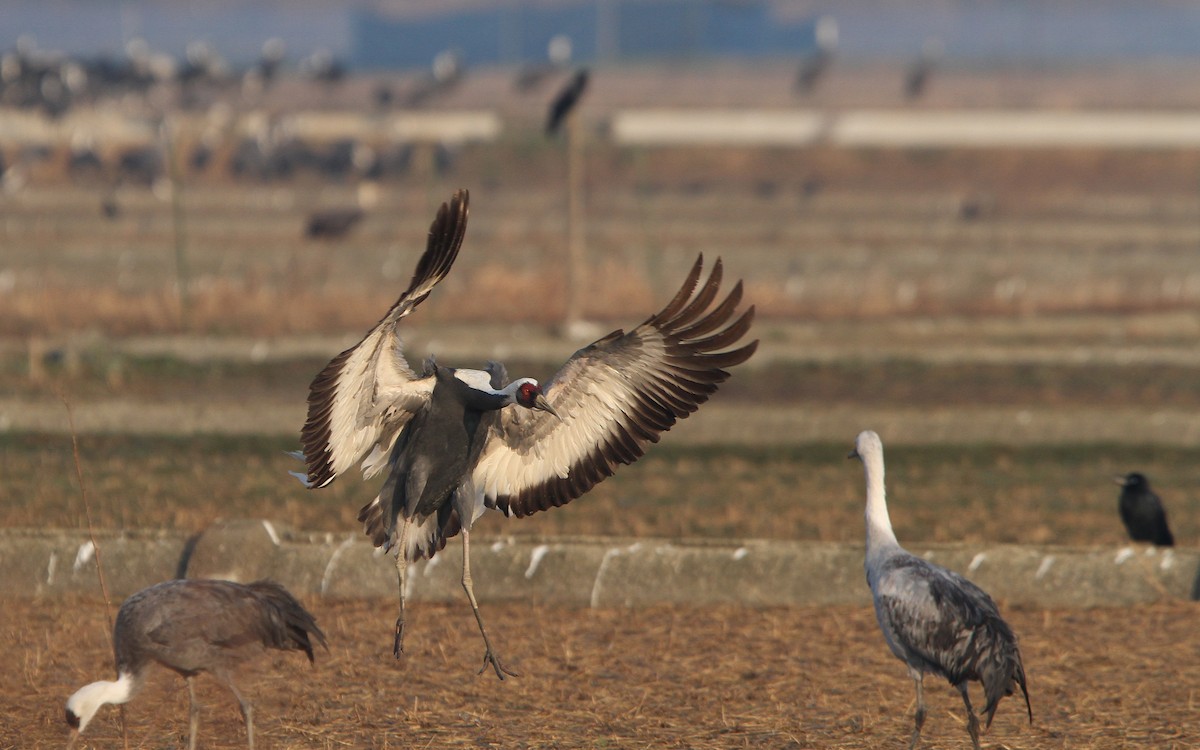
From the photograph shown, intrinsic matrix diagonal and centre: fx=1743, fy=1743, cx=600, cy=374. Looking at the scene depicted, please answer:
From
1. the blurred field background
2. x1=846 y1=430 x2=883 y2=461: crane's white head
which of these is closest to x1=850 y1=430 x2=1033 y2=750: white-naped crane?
x1=846 y1=430 x2=883 y2=461: crane's white head

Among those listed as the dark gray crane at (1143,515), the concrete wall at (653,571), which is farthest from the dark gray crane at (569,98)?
the concrete wall at (653,571)

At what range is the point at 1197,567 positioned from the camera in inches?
402

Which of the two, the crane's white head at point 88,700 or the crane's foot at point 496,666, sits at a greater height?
the crane's white head at point 88,700

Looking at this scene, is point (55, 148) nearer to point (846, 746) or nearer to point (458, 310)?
point (458, 310)

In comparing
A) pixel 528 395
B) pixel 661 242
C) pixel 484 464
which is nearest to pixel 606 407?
pixel 528 395

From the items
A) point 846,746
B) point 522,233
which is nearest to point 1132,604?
point 846,746

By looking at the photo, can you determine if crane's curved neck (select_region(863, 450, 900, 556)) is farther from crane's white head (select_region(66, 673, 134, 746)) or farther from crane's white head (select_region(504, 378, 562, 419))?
crane's white head (select_region(66, 673, 134, 746))

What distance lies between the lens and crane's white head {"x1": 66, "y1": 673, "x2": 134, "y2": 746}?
692 cm

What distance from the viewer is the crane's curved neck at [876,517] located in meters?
7.99

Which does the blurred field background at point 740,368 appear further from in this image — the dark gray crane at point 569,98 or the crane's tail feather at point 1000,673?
the crane's tail feather at point 1000,673

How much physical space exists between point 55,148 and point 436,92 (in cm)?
1933

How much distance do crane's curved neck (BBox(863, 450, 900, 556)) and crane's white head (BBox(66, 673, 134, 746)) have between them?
11.0 feet

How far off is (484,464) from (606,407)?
84 centimetres

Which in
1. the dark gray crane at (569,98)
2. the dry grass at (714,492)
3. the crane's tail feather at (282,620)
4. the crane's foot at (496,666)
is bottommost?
the dry grass at (714,492)
